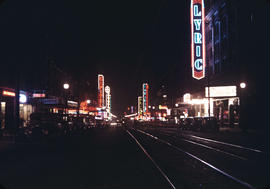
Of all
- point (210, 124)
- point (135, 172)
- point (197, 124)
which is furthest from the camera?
point (197, 124)

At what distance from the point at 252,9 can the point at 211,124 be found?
17507 millimetres

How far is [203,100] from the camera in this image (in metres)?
61.6

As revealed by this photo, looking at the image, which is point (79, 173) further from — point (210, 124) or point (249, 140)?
point (210, 124)

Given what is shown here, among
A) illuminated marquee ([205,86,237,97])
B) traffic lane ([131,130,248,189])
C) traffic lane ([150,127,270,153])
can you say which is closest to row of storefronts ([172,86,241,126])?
illuminated marquee ([205,86,237,97])

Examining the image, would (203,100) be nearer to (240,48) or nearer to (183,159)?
(240,48)

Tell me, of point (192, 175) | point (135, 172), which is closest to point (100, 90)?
point (135, 172)

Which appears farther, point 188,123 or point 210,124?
point 188,123

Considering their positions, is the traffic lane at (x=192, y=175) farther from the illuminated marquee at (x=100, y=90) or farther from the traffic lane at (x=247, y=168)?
the illuminated marquee at (x=100, y=90)

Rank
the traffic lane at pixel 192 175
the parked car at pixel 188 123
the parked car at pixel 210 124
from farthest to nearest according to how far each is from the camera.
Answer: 1. the parked car at pixel 188 123
2. the parked car at pixel 210 124
3. the traffic lane at pixel 192 175

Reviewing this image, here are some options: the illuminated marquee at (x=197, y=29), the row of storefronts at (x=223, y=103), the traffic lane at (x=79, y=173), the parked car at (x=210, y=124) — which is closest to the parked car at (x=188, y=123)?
the row of storefronts at (x=223, y=103)

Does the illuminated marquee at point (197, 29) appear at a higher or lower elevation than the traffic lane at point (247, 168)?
higher

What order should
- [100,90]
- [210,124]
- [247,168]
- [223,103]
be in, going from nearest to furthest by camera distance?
[247,168] < [210,124] < [223,103] < [100,90]

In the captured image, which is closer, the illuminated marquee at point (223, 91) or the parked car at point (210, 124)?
the parked car at point (210, 124)

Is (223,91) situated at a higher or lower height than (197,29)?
lower
